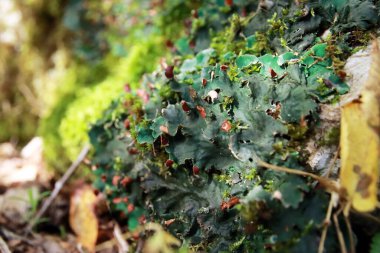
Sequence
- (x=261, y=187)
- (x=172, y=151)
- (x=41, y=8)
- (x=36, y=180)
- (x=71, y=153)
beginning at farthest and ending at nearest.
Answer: (x=41, y=8) → (x=36, y=180) → (x=71, y=153) → (x=172, y=151) → (x=261, y=187)

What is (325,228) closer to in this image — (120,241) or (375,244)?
(375,244)

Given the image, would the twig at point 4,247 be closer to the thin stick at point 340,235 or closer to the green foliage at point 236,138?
the green foliage at point 236,138

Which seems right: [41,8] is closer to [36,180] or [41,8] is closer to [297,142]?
[36,180]

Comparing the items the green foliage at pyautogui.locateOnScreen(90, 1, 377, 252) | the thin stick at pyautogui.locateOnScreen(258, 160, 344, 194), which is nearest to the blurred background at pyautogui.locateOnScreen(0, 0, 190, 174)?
the green foliage at pyautogui.locateOnScreen(90, 1, 377, 252)

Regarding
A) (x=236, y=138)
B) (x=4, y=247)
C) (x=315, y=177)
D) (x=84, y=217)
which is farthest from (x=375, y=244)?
(x=4, y=247)

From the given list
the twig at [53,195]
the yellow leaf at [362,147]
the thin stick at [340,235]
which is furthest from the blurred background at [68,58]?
the thin stick at [340,235]

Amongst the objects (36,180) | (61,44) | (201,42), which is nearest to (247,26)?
(201,42)
